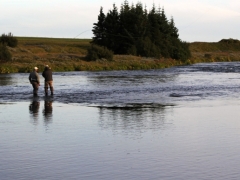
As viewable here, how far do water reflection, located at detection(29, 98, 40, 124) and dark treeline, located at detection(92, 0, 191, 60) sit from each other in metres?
52.0

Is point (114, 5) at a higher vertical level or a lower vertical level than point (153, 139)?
higher

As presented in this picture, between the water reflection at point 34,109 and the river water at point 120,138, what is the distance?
1.1 inches

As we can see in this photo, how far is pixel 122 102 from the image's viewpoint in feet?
73.8

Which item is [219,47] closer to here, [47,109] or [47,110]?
[47,109]

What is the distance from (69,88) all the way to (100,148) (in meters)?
18.7

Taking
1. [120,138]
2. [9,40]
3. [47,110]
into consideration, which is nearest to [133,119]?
[120,138]

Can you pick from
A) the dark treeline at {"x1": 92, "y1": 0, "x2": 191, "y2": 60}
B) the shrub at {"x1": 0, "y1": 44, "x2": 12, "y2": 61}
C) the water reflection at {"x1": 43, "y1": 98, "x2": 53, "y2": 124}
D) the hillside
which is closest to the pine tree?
the dark treeline at {"x1": 92, "y1": 0, "x2": 191, "y2": 60}

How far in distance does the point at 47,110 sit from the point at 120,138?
665 centimetres

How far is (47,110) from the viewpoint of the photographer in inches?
768

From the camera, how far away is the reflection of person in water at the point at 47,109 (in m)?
17.7

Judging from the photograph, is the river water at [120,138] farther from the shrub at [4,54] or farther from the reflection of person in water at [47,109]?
the shrub at [4,54]

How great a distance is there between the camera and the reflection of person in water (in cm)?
1772

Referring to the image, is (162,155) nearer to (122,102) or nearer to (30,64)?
(122,102)

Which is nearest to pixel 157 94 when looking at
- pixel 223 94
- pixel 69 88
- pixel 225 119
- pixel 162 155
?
pixel 223 94
